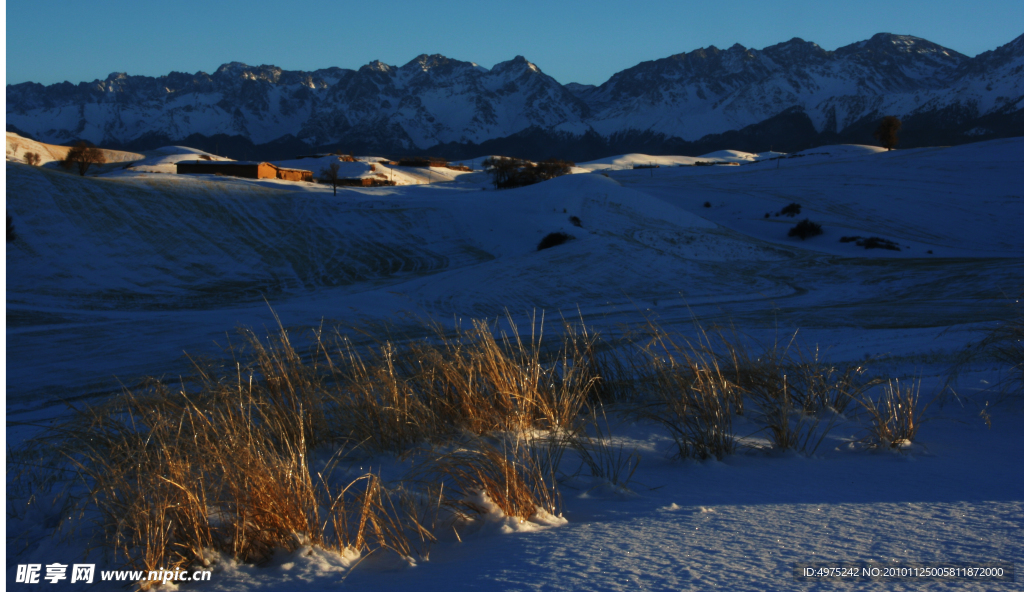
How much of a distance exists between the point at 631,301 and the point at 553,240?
851 inches

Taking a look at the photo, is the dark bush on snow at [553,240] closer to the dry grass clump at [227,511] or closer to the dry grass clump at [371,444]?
the dry grass clump at [371,444]

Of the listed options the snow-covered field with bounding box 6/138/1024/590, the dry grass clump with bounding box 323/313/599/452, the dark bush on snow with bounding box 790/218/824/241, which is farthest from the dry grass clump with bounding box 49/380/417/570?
the dark bush on snow with bounding box 790/218/824/241

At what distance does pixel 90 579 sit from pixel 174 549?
1.17ft

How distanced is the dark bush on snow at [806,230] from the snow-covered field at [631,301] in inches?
20.0

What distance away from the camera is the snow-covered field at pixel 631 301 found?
2.79m

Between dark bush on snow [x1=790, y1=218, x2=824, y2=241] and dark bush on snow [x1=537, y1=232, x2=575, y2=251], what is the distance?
1533cm

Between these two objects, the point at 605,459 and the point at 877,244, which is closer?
the point at 605,459

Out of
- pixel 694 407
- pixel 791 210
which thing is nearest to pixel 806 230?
pixel 791 210

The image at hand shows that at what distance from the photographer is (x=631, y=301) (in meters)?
10.8

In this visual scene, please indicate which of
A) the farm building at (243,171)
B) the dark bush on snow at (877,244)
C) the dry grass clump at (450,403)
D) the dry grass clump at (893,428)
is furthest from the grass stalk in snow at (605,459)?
the farm building at (243,171)

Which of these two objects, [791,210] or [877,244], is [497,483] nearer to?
[877,244]

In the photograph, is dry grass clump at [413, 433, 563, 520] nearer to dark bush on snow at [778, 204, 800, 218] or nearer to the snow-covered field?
the snow-covered field

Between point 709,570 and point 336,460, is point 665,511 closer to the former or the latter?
point 709,570

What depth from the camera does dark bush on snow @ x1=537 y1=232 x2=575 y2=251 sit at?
3180cm
